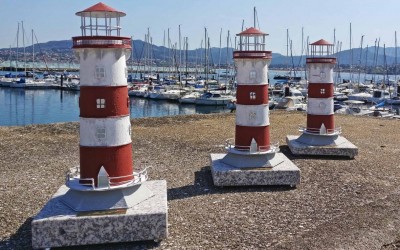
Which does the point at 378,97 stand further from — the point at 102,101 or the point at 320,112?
the point at 102,101

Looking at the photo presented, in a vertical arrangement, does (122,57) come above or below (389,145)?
above

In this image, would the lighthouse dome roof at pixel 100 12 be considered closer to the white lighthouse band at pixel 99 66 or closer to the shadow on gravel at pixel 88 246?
the white lighthouse band at pixel 99 66

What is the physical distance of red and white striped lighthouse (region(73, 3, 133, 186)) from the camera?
1027 centimetres

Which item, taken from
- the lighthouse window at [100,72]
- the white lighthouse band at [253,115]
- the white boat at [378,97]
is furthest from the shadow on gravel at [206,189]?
the white boat at [378,97]

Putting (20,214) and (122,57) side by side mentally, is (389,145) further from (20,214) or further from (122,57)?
(20,214)

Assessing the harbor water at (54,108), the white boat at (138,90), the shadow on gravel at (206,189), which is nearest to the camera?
the shadow on gravel at (206,189)

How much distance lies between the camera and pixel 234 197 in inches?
532

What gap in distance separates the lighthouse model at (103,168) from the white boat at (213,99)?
5592 cm

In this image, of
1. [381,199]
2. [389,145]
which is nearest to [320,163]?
[381,199]

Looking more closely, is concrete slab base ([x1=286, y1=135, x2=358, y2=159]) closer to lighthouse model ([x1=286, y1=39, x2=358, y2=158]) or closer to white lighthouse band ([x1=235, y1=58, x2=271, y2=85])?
lighthouse model ([x1=286, y1=39, x2=358, y2=158])

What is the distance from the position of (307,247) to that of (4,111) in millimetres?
67634

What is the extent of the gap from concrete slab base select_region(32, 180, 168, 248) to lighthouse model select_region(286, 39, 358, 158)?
426 inches

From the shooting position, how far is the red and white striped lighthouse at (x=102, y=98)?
33.7 ft

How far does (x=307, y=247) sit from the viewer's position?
9797 millimetres
